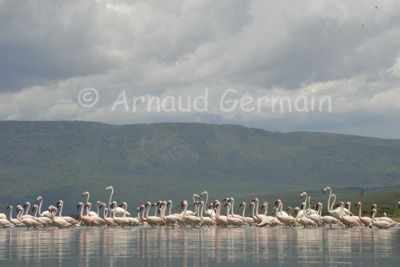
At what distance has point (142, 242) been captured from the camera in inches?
1373

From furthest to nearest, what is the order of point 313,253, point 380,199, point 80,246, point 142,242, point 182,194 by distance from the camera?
1. point 182,194
2. point 380,199
3. point 142,242
4. point 80,246
5. point 313,253

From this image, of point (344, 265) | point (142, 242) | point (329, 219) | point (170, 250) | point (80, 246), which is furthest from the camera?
point (329, 219)

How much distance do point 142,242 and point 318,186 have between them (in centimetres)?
16711

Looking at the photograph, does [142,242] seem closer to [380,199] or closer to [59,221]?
[59,221]

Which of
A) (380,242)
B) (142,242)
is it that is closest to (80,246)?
(142,242)

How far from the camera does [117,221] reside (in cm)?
5622

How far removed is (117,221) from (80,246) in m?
23.8

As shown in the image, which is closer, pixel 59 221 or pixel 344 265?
pixel 344 265

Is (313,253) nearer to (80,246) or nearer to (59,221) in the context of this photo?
(80,246)

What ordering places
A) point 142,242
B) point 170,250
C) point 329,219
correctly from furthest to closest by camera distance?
point 329,219 < point 142,242 < point 170,250

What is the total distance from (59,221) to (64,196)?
125m

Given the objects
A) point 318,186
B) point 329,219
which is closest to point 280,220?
point 329,219

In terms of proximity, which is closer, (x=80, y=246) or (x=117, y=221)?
(x=80, y=246)

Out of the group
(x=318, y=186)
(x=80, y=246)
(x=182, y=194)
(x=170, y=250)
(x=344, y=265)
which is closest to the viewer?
(x=344, y=265)
